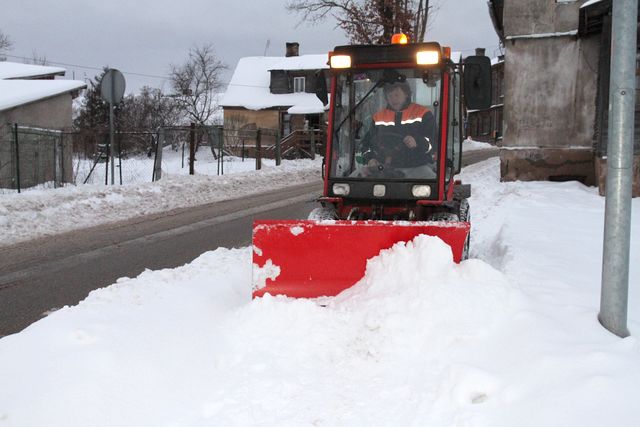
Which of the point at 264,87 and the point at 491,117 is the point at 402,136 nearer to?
the point at 264,87

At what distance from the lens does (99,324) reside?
13.7 ft

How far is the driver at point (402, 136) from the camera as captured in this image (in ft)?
19.0

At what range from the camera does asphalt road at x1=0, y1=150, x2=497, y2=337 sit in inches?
225

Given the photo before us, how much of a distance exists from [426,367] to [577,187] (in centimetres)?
1050

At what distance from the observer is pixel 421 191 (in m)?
5.71

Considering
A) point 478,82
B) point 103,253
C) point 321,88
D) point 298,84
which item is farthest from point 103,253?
point 298,84

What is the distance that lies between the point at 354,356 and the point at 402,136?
2.65 metres

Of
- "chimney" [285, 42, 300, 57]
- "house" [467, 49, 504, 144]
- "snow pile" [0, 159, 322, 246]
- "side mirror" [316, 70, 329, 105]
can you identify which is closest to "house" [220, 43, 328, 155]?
"chimney" [285, 42, 300, 57]

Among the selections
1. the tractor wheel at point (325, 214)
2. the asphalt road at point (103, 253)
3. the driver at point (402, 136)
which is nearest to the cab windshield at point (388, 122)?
the driver at point (402, 136)

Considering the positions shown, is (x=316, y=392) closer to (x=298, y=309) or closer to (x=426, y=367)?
(x=426, y=367)

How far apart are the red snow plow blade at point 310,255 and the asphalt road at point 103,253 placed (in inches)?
80.6

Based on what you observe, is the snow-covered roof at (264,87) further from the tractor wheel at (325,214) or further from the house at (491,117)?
the tractor wheel at (325,214)

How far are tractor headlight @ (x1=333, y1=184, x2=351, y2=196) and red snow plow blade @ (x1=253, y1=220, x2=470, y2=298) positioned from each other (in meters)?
1.28

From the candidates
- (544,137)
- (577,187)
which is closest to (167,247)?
(577,187)
